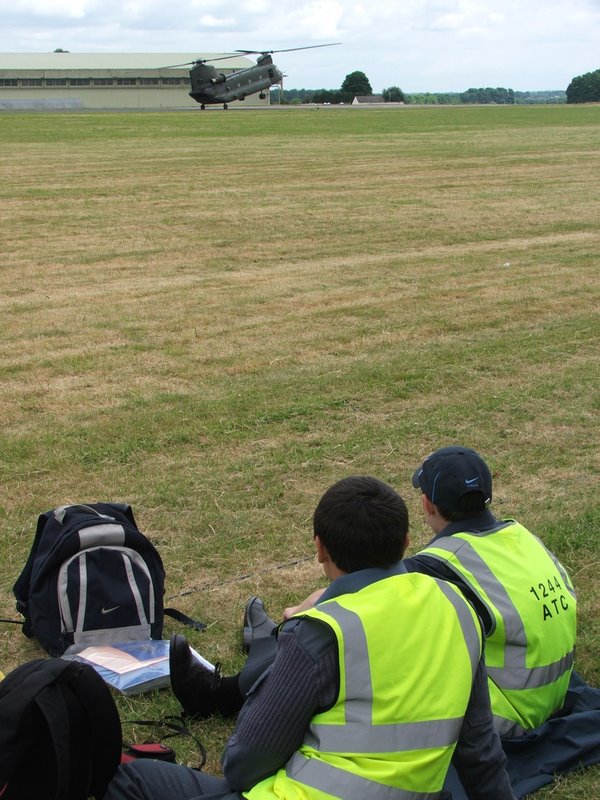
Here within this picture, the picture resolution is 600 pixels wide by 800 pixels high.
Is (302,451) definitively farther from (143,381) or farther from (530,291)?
(530,291)

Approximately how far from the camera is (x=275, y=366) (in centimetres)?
837

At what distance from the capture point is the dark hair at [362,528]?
261 cm

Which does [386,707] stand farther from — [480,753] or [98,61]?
[98,61]

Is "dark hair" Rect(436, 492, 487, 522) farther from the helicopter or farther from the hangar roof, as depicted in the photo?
the hangar roof

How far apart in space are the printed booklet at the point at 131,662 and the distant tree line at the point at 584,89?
109676 millimetres

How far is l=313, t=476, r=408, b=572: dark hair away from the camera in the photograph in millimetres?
2605

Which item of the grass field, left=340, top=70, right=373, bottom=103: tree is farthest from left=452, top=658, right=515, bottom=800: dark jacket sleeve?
left=340, top=70, right=373, bottom=103: tree

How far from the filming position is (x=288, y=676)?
7.82 feet

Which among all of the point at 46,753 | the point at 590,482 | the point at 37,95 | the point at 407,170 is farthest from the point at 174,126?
the point at 37,95

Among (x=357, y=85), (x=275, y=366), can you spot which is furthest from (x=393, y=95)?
(x=275, y=366)

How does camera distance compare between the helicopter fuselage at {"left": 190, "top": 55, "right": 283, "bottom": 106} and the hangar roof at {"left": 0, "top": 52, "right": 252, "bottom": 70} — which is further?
the hangar roof at {"left": 0, "top": 52, "right": 252, "bottom": 70}

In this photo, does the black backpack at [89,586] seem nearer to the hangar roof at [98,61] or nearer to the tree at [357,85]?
the hangar roof at [98,61]

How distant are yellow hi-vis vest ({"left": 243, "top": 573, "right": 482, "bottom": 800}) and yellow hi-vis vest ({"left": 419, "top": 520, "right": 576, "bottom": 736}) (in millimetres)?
764

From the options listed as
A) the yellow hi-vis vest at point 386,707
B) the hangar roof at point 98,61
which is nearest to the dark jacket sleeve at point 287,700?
the yellow hi-vis vest at point 386,707
